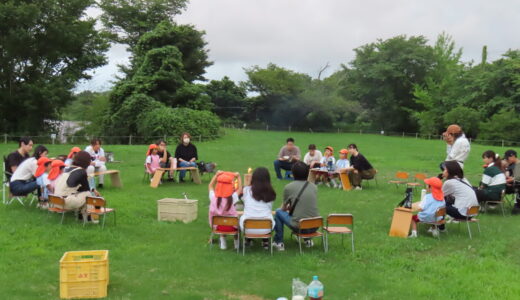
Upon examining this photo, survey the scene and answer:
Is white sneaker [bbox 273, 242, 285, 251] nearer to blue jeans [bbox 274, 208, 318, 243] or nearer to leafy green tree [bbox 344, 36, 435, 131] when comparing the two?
blue jeans [bbox 274, 208, 318, 243]

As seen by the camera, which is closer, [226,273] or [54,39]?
[226,273]

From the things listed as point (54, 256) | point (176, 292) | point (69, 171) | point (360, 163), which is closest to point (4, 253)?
point (54, 256)

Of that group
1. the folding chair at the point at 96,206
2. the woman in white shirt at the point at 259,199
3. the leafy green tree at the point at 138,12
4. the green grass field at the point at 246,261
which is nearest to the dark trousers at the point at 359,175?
the green grass field at the point at 246,261

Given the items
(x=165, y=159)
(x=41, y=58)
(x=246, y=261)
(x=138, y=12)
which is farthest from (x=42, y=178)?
(x=138, y=12)

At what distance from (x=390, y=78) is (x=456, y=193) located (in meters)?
50.9

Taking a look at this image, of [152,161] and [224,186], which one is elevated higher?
[224,186]

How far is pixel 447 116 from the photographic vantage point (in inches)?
1761

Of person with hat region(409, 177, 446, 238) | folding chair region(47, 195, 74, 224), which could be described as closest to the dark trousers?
person with hat region(409, 177, 446, 238)

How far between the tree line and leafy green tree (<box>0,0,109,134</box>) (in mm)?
73

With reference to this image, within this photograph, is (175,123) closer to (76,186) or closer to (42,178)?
(42,178)

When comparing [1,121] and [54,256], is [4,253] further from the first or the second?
[1,121]

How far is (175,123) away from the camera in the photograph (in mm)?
31766

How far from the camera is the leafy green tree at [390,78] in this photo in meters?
54.7

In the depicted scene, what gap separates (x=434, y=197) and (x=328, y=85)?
173 feet
